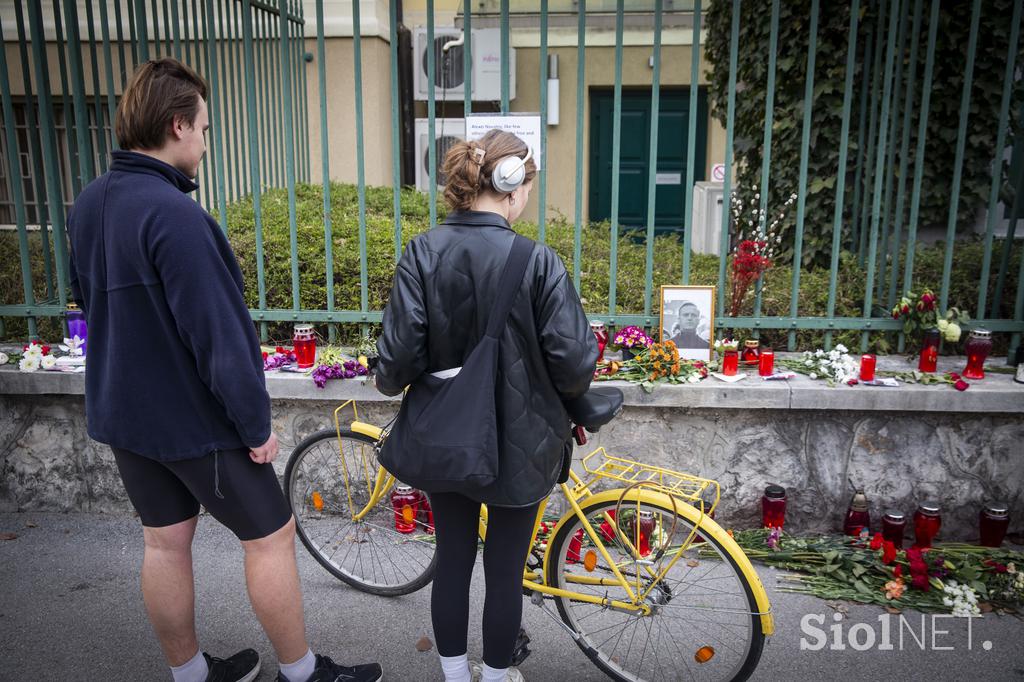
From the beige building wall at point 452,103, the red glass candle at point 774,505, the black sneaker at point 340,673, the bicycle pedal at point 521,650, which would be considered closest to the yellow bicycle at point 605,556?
the bicycle pedal at point 521,650

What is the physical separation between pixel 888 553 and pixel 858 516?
243 millimetres

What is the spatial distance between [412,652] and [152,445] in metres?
1.37

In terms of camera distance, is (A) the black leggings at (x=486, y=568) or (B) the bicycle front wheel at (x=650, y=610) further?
(B) the bicycle front wheel at (x=650, y=610)

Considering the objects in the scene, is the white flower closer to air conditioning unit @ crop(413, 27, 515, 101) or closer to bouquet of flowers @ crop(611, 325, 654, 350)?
bouquet of flowers @ crop(611, 325, 654, 350)

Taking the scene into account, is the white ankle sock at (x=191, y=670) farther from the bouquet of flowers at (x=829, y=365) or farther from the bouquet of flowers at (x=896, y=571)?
the bouquet of flowers at (x=829, y=365)

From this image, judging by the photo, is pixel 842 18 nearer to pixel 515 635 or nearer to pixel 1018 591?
pixel 1018 591

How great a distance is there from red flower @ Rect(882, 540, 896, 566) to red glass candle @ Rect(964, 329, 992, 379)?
90 cm

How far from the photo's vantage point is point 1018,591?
3.29 metres

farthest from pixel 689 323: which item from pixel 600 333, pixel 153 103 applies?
pixel 153 103

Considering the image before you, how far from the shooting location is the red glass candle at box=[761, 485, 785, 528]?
12.0 ft

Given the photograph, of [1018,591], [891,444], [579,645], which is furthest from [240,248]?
[1018,591]

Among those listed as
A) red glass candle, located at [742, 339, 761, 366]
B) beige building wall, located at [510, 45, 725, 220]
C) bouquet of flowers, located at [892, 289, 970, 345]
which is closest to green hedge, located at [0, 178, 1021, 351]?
bouquet of flowers, located at [892, 289, 970, 345]

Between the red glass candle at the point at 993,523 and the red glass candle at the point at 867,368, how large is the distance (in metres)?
0.79

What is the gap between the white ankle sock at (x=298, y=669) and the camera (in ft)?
8.60
